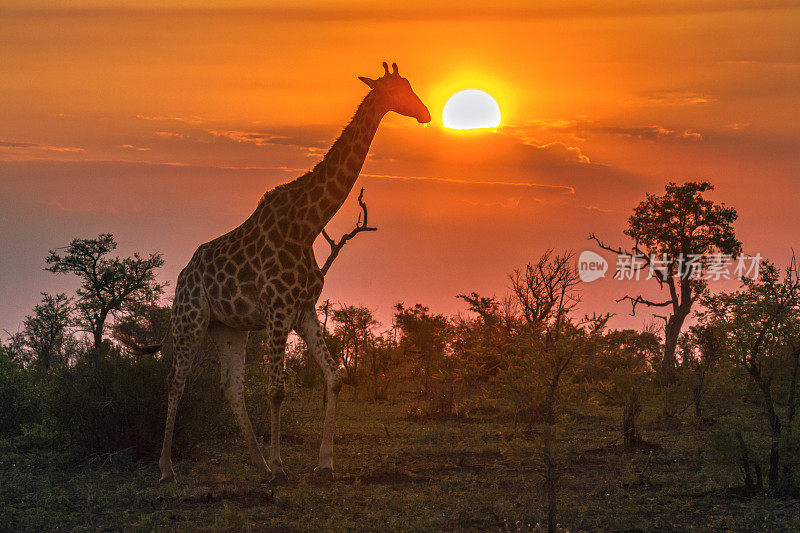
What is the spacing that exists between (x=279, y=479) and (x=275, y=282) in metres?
2.85

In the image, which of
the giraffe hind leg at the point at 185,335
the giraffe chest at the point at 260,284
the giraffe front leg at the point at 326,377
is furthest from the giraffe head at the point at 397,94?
the giraffe hind leg at the point at 185,335

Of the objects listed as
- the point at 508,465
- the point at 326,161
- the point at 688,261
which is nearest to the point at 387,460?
the point at 508,465

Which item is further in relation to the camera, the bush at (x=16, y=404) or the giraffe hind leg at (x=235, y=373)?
the bush at (x=16, y=404)

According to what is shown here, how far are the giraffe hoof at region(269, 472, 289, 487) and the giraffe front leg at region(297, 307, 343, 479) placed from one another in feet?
1.72

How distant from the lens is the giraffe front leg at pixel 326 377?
1184 centimetres

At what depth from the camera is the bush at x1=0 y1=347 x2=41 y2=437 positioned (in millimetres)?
17359

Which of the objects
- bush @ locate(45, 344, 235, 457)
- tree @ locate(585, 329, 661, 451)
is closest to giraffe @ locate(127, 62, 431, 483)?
bush @ locate(45, 344, 235, 457)

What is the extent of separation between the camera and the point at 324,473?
38.4ft

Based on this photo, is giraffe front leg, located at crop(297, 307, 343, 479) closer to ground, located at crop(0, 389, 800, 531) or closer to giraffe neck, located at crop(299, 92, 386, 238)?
ground, located at crop(0, 389, 800, 531)

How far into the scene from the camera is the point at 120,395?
13.5 metres

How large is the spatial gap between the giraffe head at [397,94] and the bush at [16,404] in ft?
34.4

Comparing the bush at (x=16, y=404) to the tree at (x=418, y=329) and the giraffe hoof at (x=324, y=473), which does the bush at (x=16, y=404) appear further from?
the tree at (x=418, y=329)

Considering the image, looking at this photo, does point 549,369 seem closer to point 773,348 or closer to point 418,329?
point 773,348

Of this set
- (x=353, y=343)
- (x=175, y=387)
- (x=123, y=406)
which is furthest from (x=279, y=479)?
(x=353, y=343)
